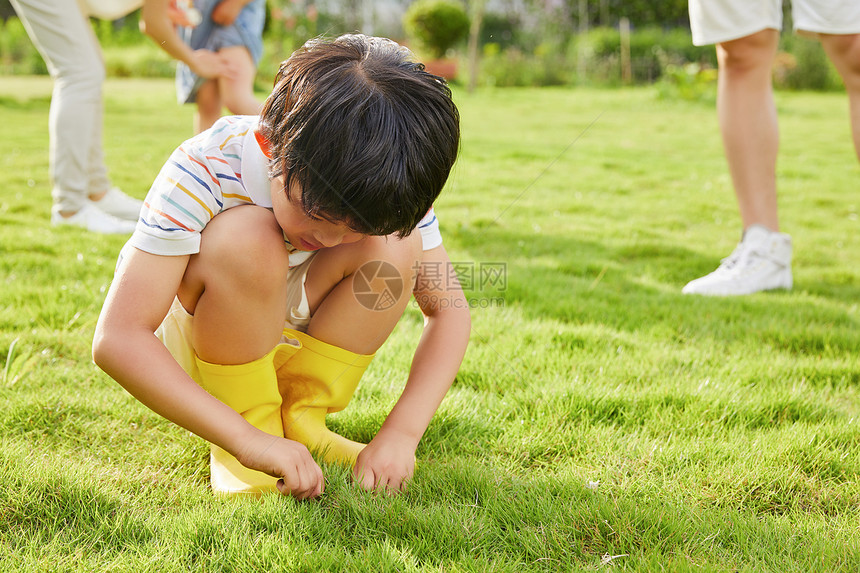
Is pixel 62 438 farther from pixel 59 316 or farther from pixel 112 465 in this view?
pixel 59 316

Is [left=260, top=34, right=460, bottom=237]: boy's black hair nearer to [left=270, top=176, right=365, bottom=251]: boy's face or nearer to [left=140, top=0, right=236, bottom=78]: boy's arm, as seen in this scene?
[left=270, top=176, right=365, bottom=251]: boy's face

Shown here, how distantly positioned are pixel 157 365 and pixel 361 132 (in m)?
0.54

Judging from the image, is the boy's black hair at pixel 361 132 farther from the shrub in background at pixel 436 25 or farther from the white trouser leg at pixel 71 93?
the shrub in background at pixel 436 25

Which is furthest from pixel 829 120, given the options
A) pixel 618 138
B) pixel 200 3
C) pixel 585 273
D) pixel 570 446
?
pixel 570 446

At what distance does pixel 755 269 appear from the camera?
2789mm

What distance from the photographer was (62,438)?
1.57m

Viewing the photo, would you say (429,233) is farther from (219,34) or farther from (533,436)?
(219,34)

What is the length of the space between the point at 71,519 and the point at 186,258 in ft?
1.74

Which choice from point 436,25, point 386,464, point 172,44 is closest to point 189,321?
point 386,464

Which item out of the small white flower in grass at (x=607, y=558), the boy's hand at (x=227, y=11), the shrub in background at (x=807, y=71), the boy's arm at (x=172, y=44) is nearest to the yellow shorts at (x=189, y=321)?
the small white flower in grass at (x=607, y=558)

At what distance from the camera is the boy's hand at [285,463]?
1244mm

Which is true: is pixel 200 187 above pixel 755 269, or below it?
above

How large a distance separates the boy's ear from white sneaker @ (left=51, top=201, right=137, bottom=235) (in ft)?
7.35

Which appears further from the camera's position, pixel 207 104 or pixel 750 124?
pixel 207 104
